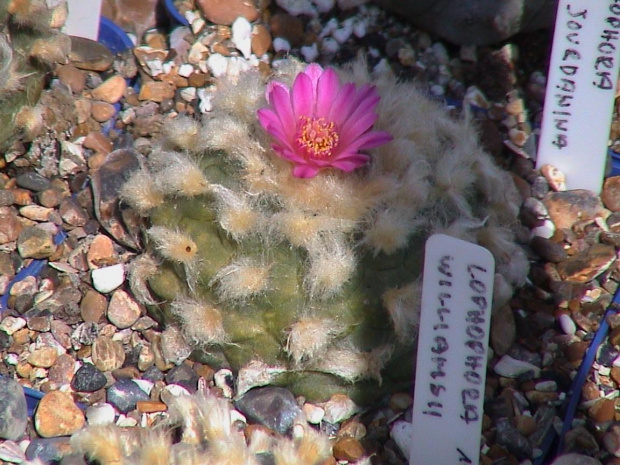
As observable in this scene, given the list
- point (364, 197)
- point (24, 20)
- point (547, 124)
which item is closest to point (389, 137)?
point (364, 197)

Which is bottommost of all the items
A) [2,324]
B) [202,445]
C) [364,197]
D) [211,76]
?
[2,324]

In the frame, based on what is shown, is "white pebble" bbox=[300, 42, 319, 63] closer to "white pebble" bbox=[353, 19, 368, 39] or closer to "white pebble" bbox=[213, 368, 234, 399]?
"white pebble" bbox=[353, 19, 368, 39]

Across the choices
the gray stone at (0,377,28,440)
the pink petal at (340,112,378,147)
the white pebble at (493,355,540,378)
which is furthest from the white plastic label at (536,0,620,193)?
the gray stone at (0,377,28,440)

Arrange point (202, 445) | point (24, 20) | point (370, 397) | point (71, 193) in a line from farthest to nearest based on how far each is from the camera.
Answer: point (71, 193) < point (24, 20) < point (370, 397) < point (202, 445)

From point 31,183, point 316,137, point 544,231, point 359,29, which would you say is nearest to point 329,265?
point 316,137

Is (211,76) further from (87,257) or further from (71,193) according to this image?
(87,257)

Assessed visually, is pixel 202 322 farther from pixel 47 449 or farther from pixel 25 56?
pixel 25 56

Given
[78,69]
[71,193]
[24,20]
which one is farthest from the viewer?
[78,69]
